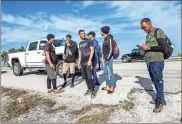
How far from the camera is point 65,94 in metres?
9.39

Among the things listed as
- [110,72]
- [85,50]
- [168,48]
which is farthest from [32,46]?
[168,48]

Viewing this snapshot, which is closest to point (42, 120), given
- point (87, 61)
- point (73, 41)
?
point (87, 61)

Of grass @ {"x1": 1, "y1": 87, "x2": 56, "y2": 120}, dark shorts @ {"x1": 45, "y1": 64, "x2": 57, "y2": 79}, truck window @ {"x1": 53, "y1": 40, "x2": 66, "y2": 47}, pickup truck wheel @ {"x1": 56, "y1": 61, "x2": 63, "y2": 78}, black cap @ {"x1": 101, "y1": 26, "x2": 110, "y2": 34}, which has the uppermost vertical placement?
black cap @ {"x1": 101, "y1": 26, "x2": 110, "y2": 34}

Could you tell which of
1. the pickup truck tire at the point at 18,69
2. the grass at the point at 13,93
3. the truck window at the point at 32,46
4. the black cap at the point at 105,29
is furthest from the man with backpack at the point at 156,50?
the pickup truck tire at the point at 18,69

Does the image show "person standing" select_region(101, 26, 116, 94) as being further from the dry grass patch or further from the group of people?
the dry grass patch

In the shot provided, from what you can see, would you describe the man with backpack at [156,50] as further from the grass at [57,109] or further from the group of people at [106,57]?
the grass at [57,109]

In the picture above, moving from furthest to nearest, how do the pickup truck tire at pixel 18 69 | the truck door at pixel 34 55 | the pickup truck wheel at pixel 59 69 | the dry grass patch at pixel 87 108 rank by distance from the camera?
the pickup truck tire at pixel 18 69, the truck door at pixel 34 55, the pickup truck wheel at pixel 59 69, the dry grass patch at pixel 87 108

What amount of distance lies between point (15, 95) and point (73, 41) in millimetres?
2681

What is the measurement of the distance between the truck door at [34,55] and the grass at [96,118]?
27.1 ft

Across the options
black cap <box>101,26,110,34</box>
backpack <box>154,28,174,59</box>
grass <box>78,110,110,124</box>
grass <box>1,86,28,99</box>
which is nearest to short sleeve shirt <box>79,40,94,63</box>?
black cap <box>101,26,110,34</box>

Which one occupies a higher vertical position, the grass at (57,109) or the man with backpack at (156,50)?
the man with backpack at (156,50)

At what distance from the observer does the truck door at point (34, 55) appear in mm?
→ 14758

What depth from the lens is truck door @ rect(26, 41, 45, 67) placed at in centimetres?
1476

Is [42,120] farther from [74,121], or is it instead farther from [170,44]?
[170,44]
